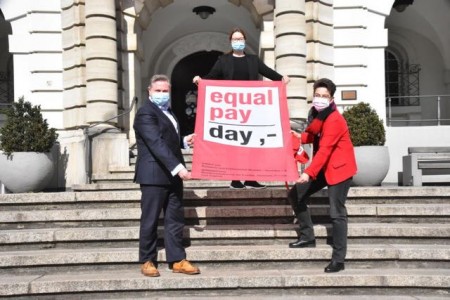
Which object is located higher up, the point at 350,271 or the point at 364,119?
the point at 364,119

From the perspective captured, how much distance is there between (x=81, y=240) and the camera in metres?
5.59

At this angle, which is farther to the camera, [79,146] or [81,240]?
[79,146]

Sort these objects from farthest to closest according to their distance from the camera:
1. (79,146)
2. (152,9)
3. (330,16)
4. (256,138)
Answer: (152,9)
(330,16)
(79,146)
(256,138)

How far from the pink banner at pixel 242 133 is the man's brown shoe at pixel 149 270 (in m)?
1.07

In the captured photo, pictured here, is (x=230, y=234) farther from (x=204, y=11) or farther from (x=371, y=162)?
(x=204, y=11)

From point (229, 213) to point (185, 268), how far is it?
132cm

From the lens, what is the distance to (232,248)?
536 centimetres

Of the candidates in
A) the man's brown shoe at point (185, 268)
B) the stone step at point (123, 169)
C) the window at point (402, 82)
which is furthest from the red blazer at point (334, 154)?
the window at point (402, 82)

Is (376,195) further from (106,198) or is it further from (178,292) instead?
(106,198)

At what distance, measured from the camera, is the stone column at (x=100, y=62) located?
989 cm

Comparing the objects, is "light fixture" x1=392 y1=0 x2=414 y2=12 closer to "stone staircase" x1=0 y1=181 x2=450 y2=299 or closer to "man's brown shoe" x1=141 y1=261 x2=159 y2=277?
"stone staircase" x1=0 y1=181 x2=450 y2=299

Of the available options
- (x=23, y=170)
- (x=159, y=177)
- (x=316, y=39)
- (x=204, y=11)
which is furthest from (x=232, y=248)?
(x=204, y=11)

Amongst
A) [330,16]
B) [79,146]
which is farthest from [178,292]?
[330,16]

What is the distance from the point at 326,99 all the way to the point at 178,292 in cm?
258
